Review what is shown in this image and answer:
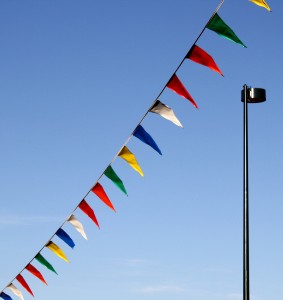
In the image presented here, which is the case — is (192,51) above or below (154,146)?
above

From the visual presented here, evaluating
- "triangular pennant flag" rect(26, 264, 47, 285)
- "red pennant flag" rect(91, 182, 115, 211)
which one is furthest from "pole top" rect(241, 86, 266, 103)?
"triangular pennant flag" rect(26, 264, 47, 285)

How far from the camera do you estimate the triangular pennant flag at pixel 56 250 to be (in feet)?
31.8

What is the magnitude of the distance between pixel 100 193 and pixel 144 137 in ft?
4.60

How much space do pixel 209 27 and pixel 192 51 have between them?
419 mm

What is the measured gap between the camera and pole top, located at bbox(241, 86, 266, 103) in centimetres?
849

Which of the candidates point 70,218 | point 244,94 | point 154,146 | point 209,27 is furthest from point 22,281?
point 209,27

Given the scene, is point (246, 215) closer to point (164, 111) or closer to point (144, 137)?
point (144, 137)

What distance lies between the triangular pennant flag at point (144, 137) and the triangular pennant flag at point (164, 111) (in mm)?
396

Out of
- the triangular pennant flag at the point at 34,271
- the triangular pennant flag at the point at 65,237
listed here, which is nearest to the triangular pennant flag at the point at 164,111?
the triangular pennant flag at the point at 65,237

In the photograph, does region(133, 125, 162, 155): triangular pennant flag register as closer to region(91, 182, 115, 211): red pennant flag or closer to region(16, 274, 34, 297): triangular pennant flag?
region(91, 182, 115, 211): red pennant flag

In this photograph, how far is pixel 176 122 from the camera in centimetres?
728

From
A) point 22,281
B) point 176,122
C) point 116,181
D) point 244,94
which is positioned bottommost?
point 22,281

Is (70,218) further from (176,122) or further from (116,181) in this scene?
(176,122)

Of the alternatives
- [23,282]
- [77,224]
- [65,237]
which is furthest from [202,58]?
[23,282]
